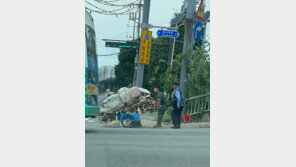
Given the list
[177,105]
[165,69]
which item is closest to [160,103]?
[177,105]

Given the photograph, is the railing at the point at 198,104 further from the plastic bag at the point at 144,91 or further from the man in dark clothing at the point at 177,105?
Result: the plastic bag at the point at 144,91

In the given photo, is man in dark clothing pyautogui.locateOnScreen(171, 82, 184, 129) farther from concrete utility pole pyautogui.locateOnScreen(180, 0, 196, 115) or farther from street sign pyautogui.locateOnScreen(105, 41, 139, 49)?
street sign pyautogui.locateOnScreen(105, 41, 139, 49)

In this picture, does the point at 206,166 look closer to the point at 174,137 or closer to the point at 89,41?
the point at 174,137

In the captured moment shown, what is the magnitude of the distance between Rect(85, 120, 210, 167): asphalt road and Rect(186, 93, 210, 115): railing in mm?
62

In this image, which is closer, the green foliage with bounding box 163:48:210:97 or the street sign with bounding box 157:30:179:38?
the green foliage with bounding box 163:48:210:97

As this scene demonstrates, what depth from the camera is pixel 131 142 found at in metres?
1.24

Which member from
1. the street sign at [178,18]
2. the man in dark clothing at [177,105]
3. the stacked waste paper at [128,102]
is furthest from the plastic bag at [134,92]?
the street sign at [178,18]

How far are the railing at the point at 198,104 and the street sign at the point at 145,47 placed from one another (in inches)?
8.6

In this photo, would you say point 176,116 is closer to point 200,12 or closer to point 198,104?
point 198,104

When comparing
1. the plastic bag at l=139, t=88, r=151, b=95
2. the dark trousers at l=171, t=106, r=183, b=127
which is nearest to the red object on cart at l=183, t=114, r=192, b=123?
the dark trousers at l=171, t=106, r=183, b=127

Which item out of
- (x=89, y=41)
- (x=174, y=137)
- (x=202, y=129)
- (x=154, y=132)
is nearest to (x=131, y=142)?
(x=154, y=132)

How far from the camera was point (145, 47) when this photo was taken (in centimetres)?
121

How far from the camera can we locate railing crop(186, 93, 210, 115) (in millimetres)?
989
